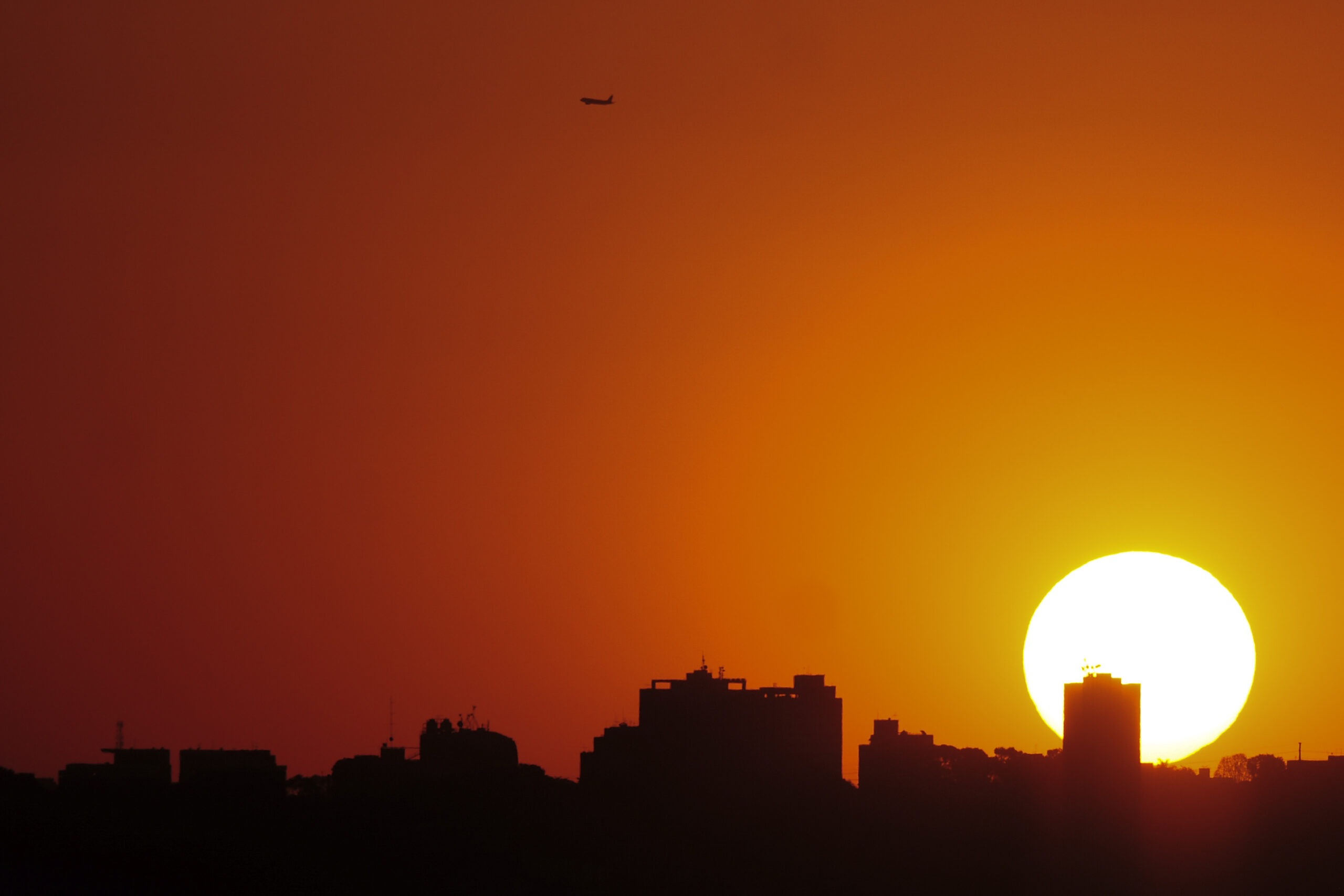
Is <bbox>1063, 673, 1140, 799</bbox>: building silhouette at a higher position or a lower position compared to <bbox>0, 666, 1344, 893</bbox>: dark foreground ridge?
higher

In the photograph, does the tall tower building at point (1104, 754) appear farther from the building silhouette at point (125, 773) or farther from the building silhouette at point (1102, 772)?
the building silhouette at point (125, 773)

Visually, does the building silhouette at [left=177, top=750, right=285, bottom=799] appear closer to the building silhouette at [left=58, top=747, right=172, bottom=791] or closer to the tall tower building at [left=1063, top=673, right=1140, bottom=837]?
the building silhouette at [left=58, top=747, right=172, bottom=791]

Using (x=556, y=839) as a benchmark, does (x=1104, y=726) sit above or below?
above

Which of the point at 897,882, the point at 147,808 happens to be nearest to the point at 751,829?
the point at 897,882

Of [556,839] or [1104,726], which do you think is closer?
[556,839]

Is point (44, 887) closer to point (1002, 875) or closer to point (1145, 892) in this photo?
point (1002, 875)

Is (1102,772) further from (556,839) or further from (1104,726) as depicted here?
(556,839)

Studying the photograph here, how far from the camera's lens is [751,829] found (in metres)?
176

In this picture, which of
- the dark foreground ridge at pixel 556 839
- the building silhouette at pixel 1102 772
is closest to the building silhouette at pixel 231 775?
the dark foreground ridge at pixel 556 839

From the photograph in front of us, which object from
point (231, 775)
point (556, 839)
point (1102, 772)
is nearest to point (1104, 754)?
point (1102, 772)

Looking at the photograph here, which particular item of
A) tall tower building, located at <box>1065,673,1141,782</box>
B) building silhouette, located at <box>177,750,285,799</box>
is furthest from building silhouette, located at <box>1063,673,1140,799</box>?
building silhouette, located at <box>177,750,285,799</box>

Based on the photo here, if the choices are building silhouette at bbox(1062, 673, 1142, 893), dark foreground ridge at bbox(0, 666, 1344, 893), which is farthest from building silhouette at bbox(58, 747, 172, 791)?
building silhouette at bbox(1062, 673, 1142, 893)

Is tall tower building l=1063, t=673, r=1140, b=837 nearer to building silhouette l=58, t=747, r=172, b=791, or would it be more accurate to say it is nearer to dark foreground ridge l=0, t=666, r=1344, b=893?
dark foreground ridge l=0, t=666, r=1344, b=893

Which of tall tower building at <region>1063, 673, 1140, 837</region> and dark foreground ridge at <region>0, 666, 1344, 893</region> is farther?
tall tower building at <region>1063, 673, 1140, 837</region>
